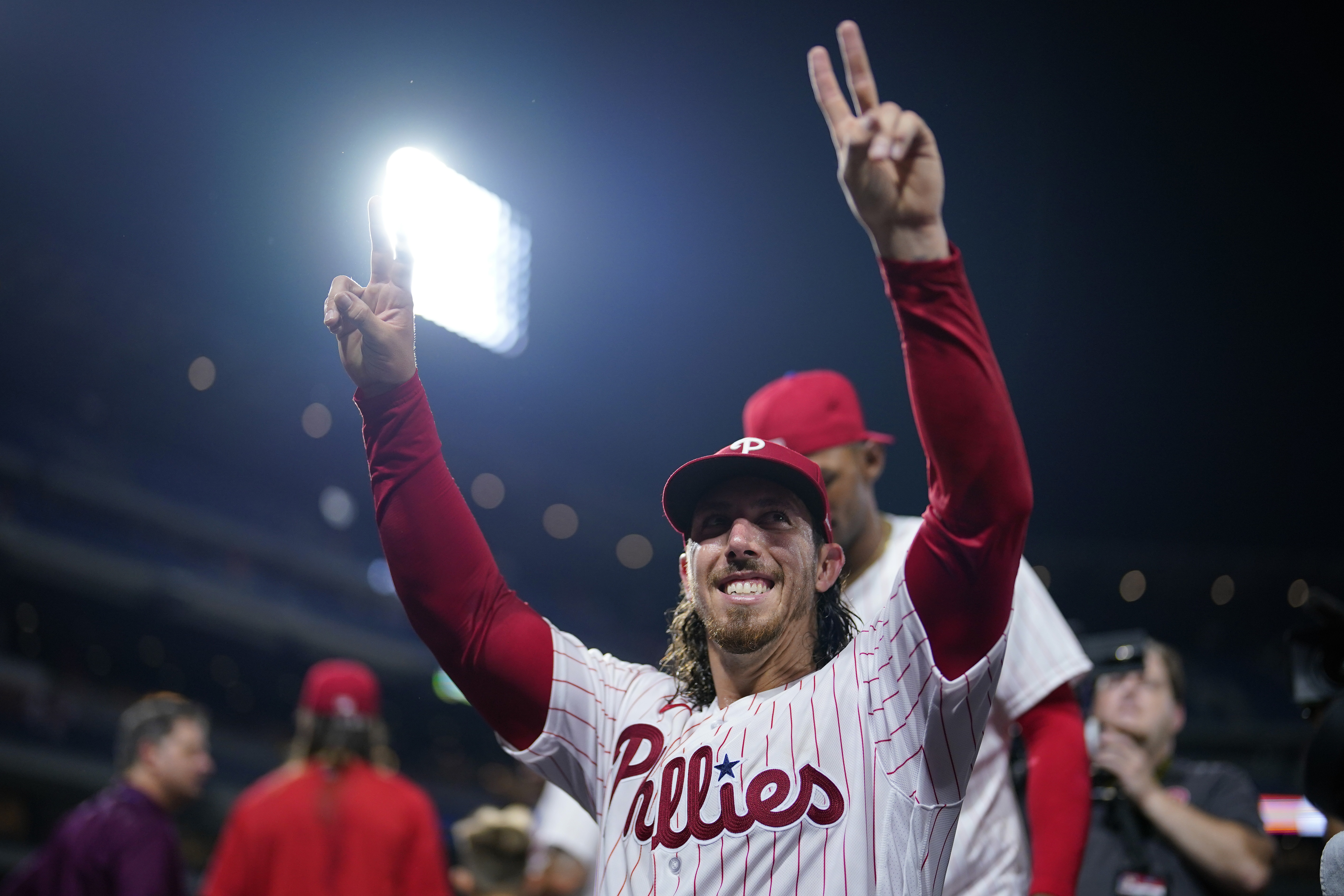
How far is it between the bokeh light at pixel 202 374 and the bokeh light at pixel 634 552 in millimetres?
4594

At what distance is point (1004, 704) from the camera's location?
7.21ft

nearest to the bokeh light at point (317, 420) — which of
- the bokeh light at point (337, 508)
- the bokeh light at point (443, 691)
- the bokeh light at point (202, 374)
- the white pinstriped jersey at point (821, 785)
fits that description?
the white pinstriped jersey at point (821, 785)

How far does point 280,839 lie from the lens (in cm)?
383

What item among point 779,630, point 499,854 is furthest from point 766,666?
point 499,854

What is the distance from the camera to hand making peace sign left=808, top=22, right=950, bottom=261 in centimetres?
130

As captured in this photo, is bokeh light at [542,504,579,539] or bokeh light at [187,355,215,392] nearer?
bokeh light at [187,355,215,392]

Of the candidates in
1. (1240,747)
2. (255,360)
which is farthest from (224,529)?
(1240,747)

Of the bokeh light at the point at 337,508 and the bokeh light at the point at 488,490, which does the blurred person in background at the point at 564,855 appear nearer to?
the bokeh light at the point at 488,490

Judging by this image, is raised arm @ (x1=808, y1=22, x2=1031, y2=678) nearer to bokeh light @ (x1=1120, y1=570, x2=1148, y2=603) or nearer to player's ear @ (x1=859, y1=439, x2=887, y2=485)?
player's ear @ (x1=859, y1=439, x2=887, y2=485)

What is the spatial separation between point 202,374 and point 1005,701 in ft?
33.9

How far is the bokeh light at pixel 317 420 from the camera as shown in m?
3.63

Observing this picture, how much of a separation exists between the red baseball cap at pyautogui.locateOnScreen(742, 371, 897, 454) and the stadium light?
2.87ft

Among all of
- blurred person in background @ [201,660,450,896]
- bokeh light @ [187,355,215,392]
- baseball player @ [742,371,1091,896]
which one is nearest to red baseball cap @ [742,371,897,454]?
baseball player @ [742,371,1091,896]

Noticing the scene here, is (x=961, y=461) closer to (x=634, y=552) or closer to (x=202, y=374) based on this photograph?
(x=634, y=552)
